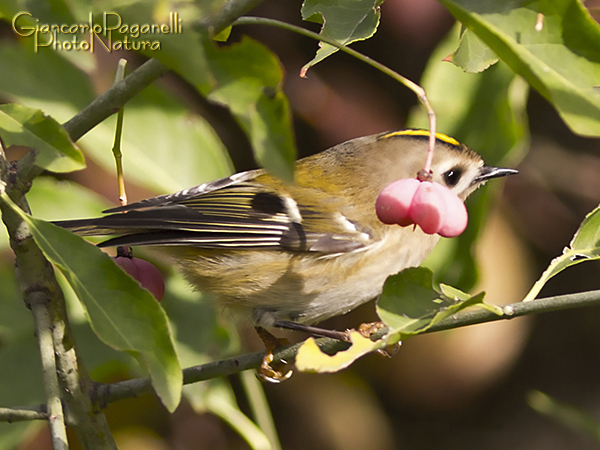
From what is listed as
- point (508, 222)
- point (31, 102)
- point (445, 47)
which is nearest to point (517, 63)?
point (445, 47)

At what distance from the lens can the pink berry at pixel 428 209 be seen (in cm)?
98

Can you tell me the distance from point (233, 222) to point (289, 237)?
0.48ft

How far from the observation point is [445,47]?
1.86 meters

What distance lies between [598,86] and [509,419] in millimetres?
2697

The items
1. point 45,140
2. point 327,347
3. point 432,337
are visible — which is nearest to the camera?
point 45,140

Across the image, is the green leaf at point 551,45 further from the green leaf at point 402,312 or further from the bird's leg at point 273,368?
the bird's leg at point 273,368

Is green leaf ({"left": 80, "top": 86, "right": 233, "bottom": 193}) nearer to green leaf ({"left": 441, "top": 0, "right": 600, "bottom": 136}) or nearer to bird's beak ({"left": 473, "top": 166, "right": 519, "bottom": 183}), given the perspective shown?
bird's beak ({"left": 473, "top": 166, "right": 519, "bottom": 183})

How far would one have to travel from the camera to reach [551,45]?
0.74 meters

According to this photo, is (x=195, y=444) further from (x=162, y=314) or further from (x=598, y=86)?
(x=598, y=86)

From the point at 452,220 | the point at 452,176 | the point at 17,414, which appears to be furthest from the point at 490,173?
the point at 17,414

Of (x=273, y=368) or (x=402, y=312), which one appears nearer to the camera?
(x=402, y=312)

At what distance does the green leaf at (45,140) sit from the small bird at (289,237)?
1.90 ft

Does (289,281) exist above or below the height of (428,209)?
below

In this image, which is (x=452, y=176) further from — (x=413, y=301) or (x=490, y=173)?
(x=413, y=301)
